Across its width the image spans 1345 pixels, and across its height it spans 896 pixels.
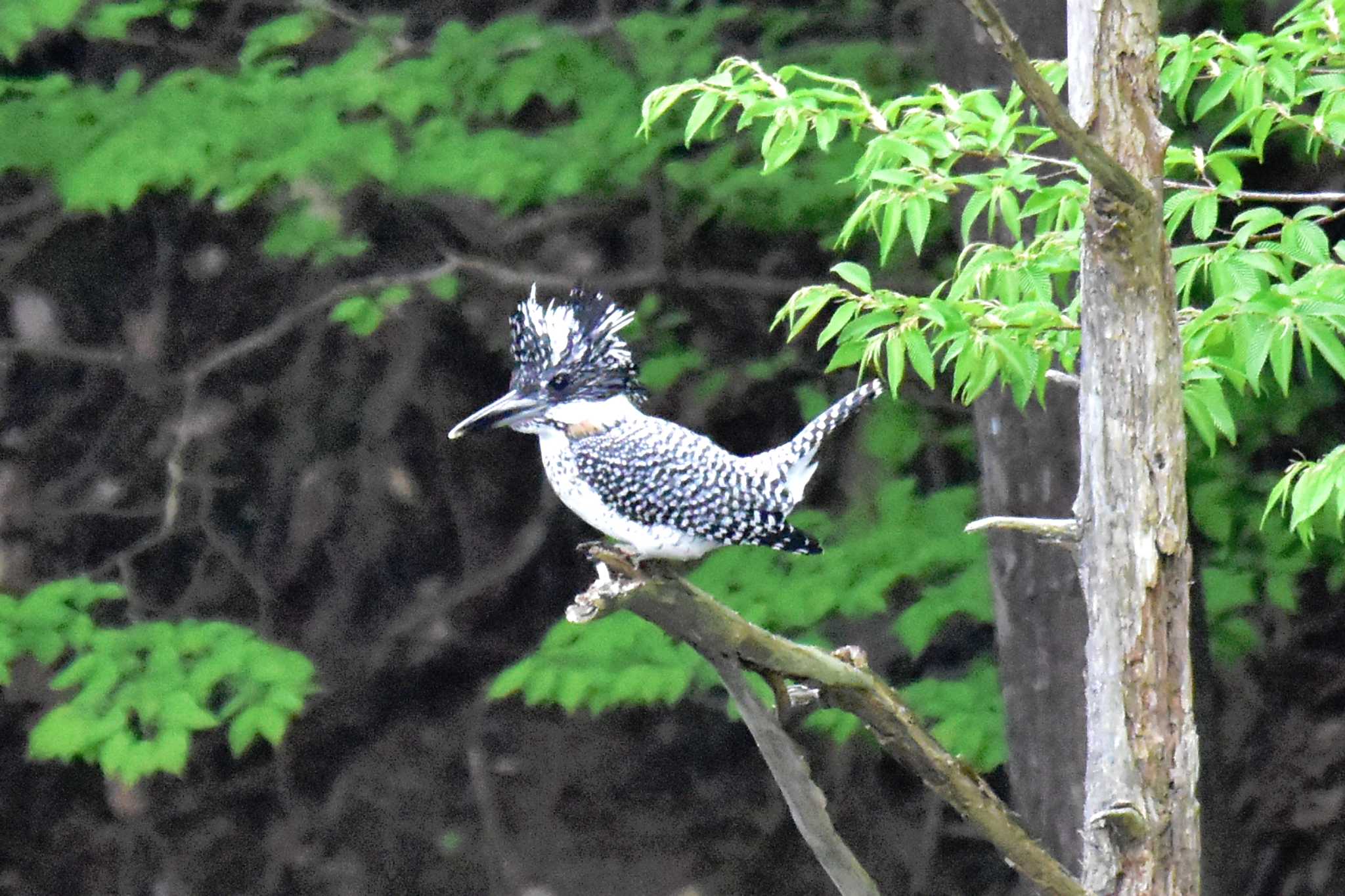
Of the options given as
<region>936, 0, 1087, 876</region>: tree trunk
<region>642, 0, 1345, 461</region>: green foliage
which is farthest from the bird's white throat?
<region>936, 0, 1087, 876</region>: tree trunk

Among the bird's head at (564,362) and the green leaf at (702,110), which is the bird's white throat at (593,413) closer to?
the bird's head at (564,362)

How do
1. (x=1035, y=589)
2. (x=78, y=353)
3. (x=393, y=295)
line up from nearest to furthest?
(x=1035, y=589), (x=393, y=295), (x=78, y=353)

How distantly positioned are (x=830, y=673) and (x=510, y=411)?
26.4 inches

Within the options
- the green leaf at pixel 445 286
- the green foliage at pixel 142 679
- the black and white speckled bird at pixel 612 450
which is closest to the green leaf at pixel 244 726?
the green foliage at pixel 142 679

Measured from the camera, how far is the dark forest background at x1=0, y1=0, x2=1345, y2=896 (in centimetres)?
420

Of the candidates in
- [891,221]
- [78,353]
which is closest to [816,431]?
[891,221]

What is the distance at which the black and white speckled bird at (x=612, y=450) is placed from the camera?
256 cm

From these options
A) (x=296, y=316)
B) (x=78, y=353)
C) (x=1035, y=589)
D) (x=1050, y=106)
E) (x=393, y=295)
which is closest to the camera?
(x=1050, y=106)

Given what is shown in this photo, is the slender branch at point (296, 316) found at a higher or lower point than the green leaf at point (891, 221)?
lower

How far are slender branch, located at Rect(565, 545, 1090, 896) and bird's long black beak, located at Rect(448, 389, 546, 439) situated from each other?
0.29m

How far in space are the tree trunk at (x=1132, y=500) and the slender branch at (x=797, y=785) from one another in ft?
1.20

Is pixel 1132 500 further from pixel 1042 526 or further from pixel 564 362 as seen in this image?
pixel 564 362

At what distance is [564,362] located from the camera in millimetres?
2568

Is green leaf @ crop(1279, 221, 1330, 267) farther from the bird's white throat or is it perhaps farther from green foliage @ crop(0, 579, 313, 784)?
green foliage @ crop(0, 579, 313, 784)
